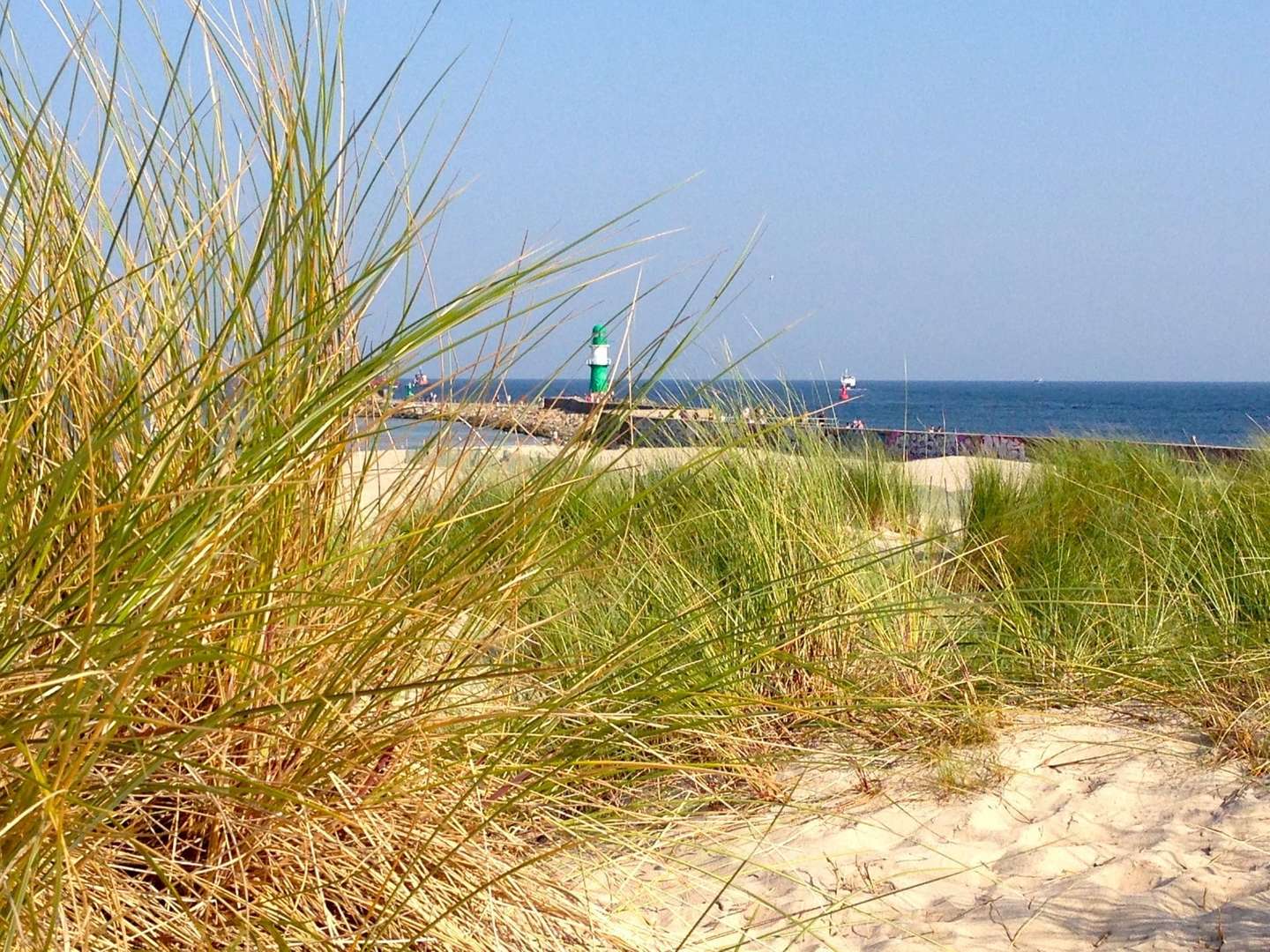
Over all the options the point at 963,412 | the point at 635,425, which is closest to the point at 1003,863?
the point at 635,425

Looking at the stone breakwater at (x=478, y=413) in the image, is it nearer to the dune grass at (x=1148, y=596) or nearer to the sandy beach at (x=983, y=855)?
the sandy beach at (x=983, y=855)

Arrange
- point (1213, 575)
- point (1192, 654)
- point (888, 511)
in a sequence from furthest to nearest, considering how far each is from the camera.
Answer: point (888, 511) → point (1213, 575) → point (1192, 654)

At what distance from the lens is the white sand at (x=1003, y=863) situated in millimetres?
1503

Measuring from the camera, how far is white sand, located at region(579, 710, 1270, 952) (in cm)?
150

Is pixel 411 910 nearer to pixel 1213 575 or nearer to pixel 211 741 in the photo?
pixel 211 741

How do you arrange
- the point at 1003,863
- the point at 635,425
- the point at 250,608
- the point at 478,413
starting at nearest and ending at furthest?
the point at 250,608 → the point at 478,413 → the point at 1003,863 → the point at 635,425

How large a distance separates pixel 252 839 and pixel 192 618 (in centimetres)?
31

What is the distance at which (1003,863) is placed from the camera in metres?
1.77

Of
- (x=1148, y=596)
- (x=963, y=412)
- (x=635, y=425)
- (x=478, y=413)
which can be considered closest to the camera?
(x=478, y=413)

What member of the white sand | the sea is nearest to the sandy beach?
the white sand

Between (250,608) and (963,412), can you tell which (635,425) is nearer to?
(250,608)

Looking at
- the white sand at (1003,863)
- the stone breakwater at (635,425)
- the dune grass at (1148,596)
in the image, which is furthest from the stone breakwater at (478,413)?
the dune grass at (1148,596)

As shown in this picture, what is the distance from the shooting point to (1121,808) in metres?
1.94

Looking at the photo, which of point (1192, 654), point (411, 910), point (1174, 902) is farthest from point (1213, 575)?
point (411, 910)
